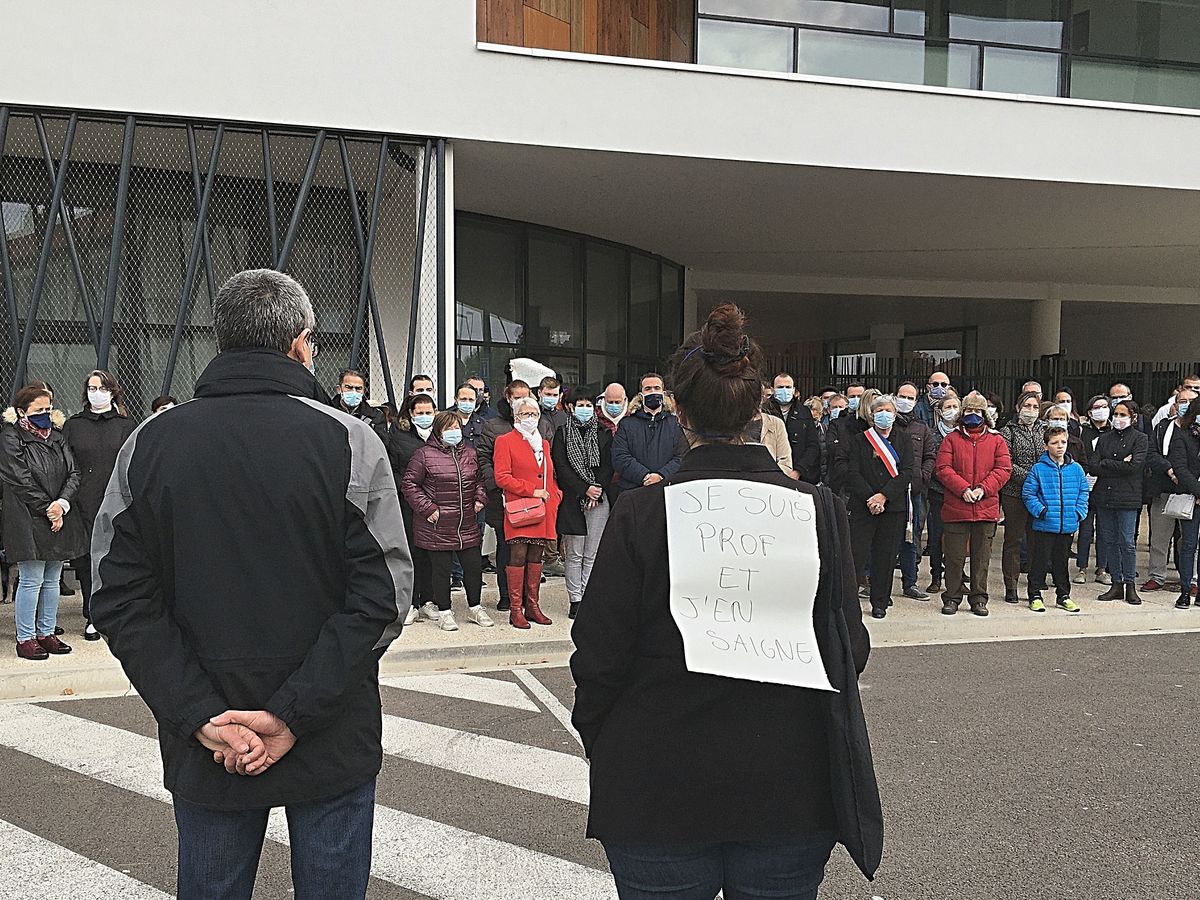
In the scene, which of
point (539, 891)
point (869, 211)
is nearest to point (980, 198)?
point (869, 211)

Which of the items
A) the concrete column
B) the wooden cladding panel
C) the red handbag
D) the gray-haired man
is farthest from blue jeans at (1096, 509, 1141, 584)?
the concrete column

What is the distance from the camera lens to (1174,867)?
13.9 ft

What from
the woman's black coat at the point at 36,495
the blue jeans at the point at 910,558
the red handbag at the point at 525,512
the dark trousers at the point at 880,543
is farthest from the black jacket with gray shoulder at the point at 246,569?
the blue jeans at the point at 910,558

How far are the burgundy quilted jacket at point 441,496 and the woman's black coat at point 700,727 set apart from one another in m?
6.40

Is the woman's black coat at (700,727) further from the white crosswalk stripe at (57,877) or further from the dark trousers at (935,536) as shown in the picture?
the dark trousers at (935,536)

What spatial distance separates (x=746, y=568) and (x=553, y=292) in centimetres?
1459

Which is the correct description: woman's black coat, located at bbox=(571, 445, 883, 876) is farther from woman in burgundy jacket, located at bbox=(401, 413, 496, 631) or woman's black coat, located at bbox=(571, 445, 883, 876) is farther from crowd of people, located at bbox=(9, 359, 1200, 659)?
woman in burgundy jacket, located at bbox=(401, 413, 496, 631)

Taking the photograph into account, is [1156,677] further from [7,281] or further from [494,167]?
[7,281]

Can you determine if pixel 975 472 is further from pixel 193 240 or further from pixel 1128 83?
pixel 193 240

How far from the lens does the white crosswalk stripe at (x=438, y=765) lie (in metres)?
4.10

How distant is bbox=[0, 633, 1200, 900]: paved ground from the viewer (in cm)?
414

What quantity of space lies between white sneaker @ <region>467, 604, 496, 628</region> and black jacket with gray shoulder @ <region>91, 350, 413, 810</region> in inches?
249

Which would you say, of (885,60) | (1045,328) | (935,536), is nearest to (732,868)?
(935,536)

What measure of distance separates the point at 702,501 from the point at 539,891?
234 cm
